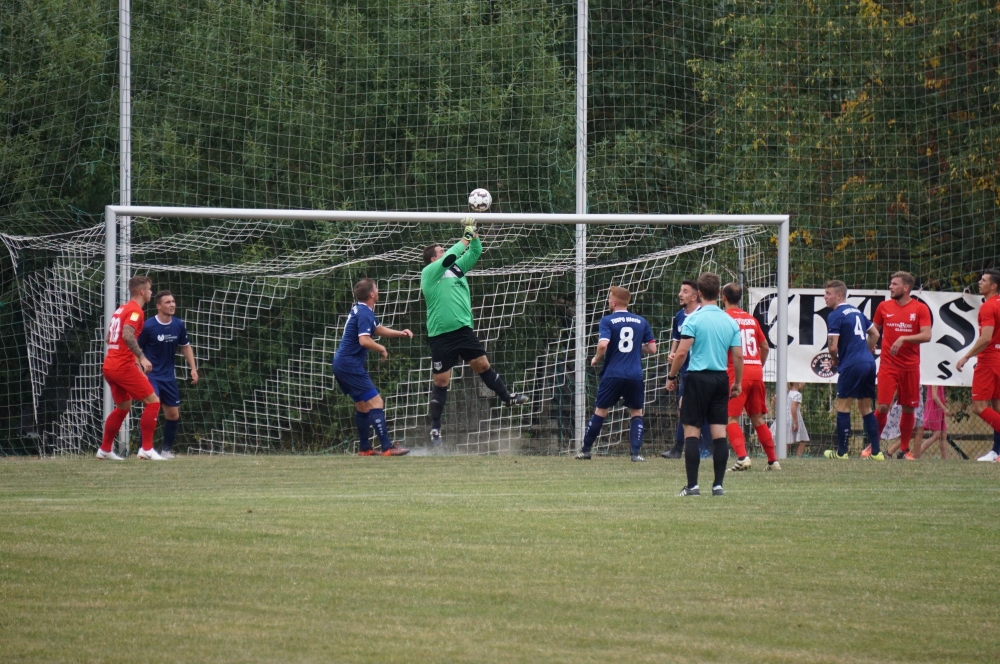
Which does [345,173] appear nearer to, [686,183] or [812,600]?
[686,183]

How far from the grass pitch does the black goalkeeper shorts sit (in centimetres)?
379

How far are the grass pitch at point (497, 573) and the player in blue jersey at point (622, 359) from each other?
3.50 metres

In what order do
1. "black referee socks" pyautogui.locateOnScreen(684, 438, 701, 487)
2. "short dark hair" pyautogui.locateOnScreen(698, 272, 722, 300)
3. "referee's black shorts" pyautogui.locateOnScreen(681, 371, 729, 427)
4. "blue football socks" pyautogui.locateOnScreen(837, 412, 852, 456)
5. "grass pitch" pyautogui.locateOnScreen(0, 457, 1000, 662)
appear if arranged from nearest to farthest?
"grass pitch" pyautogui.locateOnScreen(0, 457, 1000, 662) < "black referee socks" pyautogui.locateOnScreen(684, 438, 701, 487) < "referee's black shorts" pyautogui.locateOnScreen(681, 371, 729, 427) < "short dark hair" pyautogui.locateOnScreen(698, 272, 722, 300) < "blue football socks" pyautogui.locateOnScreen(837, 412, 852, 456)

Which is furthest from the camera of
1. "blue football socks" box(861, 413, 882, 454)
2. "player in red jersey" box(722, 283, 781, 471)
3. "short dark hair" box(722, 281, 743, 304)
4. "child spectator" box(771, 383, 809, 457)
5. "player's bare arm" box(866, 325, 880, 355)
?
"child spectator" box(771, 383, 809, 457)

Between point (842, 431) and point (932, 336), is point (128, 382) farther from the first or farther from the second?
point (932, 336)

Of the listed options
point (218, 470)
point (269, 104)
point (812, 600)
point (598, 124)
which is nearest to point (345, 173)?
point (269, 104)

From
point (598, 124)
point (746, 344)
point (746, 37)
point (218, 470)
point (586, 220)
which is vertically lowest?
point (218, 470)

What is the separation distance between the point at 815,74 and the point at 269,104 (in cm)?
952

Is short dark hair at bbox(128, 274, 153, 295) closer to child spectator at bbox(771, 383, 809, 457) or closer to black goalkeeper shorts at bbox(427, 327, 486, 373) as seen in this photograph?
black goalkeeper shorts at bbox(427, 327, 486, 373)

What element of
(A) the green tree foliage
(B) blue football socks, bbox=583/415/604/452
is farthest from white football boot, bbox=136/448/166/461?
(A) the green tree foliage

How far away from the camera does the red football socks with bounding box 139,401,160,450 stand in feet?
45.6

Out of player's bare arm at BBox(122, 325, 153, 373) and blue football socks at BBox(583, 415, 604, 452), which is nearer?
player's bare arm at BBox(122, 325, 153, 373)

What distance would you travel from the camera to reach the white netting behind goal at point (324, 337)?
16.5 metres

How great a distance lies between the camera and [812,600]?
557 centimetres
